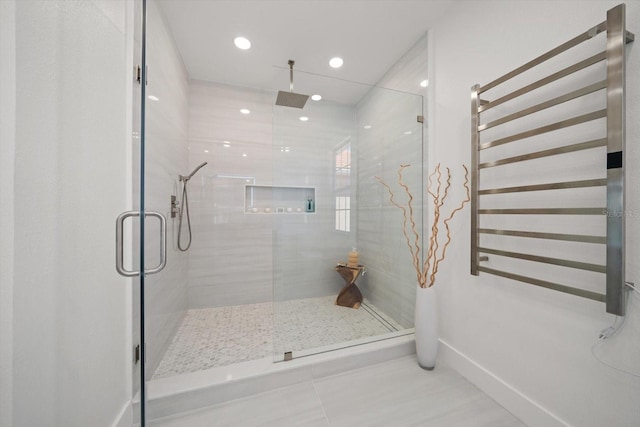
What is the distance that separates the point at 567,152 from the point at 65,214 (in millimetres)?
1903

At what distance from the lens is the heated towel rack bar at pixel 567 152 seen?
80cm

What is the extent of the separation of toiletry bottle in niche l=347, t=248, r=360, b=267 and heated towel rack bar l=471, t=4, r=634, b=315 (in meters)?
0.95

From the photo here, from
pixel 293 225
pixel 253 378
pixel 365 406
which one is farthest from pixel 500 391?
pixel 293 225

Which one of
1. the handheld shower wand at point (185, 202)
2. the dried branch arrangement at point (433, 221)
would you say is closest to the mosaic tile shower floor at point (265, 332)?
the dried branch arrangement at point (433, 221)

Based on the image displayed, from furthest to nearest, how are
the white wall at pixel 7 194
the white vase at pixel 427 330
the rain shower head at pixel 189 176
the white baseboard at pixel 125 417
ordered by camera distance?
the rain shower head at pixel 189 176
the white vase at pixel 427 330
the white baseboard at pixel 125 417
the white wall at pixel 7 194

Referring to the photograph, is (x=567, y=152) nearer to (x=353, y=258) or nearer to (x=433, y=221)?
(x=433, y=221)

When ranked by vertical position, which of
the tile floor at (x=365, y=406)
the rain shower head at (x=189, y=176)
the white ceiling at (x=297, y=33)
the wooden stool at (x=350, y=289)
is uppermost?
the white ceiling at (x=297, y=33)

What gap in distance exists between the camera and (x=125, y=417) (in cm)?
108

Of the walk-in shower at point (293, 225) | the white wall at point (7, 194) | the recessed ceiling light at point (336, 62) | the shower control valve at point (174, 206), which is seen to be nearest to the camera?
the white wall at point (7, 194)

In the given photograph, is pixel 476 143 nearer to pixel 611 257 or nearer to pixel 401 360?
pixel 611 257

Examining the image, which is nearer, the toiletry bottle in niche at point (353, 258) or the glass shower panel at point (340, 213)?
the glass shower panel at point (340, 213)

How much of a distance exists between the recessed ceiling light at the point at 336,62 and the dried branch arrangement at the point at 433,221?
1.09 m

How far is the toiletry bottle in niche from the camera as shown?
6.91 feet

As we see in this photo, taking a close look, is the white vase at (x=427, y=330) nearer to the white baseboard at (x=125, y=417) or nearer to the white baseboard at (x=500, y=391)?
the white baseboard at (x=500, y=391)
